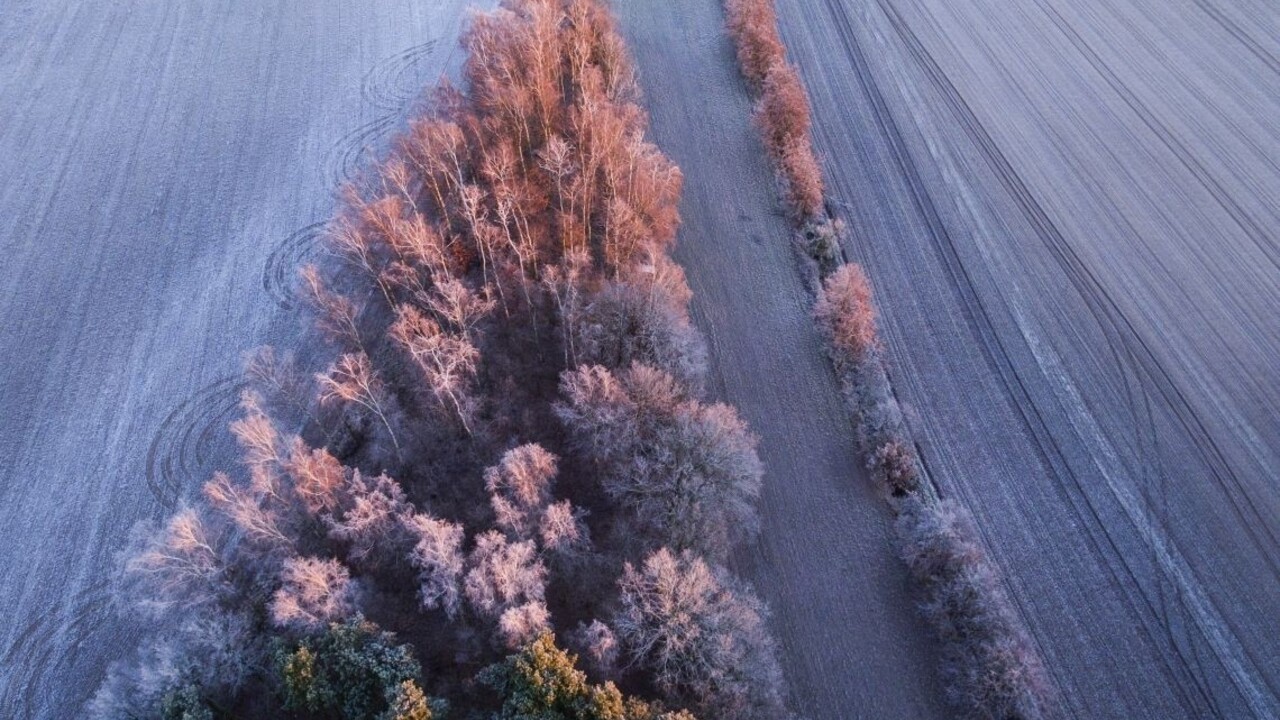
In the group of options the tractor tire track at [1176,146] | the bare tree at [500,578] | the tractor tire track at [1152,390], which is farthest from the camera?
the tractor tire track at [1176,146]

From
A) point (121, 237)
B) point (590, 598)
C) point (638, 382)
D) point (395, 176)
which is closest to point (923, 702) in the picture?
point (590, 598)

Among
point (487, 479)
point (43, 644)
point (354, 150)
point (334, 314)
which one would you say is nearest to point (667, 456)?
point (487, 479)

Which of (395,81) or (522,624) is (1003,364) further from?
(395,81)

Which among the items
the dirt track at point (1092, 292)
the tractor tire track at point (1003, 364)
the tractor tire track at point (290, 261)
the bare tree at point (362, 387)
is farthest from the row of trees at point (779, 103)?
the tractor tire track at point (290, 261)

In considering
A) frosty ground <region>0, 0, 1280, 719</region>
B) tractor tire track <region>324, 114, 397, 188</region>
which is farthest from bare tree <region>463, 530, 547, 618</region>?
tractor tire track <region>324, 114, 397, 188</region>

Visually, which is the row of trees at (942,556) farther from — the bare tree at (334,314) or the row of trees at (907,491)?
the bare tree at (334,314)

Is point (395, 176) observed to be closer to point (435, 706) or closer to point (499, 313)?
point (499, 313)
